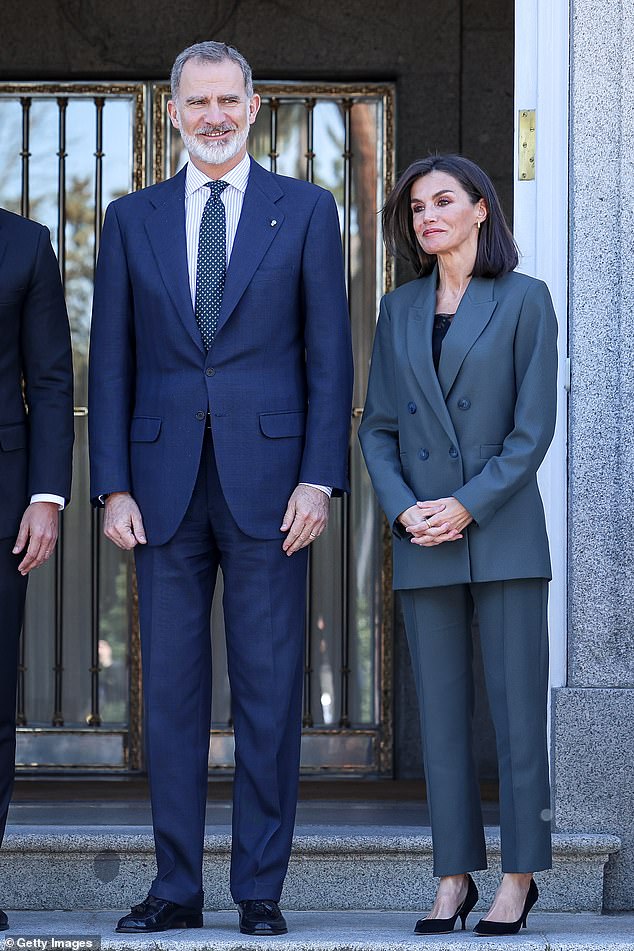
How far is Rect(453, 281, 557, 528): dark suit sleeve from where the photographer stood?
12.1 ft

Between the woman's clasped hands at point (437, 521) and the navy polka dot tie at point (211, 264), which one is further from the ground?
the navy polka dot tie at point (211, 264)

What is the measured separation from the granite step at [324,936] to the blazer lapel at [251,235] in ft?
4.70

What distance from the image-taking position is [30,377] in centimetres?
392

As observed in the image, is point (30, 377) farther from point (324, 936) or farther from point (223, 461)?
point (324, 936)

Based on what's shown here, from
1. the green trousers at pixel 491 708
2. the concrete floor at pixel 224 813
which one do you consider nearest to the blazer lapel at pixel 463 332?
the green trousers at pixel 491 708

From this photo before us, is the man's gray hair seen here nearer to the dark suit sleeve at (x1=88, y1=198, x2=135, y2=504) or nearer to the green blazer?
the dark suit sleeve at (x1=88, y1=198, x2=135, y2=504)

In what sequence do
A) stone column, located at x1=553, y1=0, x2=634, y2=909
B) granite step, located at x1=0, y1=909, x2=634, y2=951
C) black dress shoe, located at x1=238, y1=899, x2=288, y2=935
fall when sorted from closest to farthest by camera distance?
granite step, located at x1=0, y1=909, x2=634, y2=951
black dress shoe, located at x1=238, y1=899, x2=288, y2=935
stone column, located at x1=553, y1=0, x2=634, y2=909

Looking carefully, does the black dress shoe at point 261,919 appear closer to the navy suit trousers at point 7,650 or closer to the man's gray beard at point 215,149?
the navy suit trousers at point 7,650

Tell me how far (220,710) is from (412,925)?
2.26 meters

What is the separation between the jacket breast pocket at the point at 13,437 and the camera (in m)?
3.84

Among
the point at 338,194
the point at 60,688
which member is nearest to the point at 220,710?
the point at 60,688

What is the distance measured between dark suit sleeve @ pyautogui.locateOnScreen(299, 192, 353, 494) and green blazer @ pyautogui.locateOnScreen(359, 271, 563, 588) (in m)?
0.13

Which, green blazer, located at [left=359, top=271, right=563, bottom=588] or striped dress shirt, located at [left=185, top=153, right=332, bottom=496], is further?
striped dress shirt, located at [left=185, top=153, right=332, bottom=496]

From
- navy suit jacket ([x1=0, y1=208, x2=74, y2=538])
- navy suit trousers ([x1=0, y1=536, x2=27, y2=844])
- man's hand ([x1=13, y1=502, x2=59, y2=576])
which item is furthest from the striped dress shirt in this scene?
navy suit trousers ([x1=0, y1=536, x2=27, y2=844])
